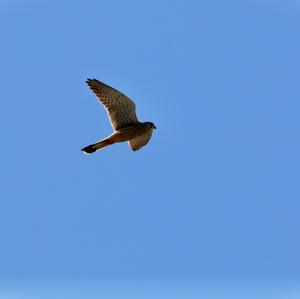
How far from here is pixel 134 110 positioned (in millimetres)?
22047

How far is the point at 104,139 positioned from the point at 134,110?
1.25m

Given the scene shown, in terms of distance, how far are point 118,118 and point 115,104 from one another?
0.43 meters

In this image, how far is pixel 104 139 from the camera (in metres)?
21.6

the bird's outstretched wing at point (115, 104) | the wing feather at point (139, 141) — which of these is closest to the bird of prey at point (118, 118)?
the bird's outstretched wing at point (115, 104)

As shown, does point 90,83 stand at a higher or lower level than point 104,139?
higher

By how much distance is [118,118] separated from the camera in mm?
22094

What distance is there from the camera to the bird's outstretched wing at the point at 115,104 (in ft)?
70.5

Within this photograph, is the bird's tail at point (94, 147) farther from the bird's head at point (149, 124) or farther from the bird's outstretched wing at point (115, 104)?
the bird's head at point (149, 124)

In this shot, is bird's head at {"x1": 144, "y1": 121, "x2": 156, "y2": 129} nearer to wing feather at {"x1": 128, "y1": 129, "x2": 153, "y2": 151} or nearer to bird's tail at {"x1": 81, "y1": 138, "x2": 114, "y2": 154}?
wing feather at {"x1": 128, "y1": 129, "x2": 153, "y2": 151}

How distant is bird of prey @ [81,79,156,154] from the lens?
2155 cm

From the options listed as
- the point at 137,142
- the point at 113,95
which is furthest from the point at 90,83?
the point at 137,142

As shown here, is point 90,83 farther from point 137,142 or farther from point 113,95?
point 137,142

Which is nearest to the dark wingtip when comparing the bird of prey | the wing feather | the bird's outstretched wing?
the bird of prey

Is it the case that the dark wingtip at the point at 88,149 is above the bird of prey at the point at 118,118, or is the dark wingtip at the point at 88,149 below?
below
